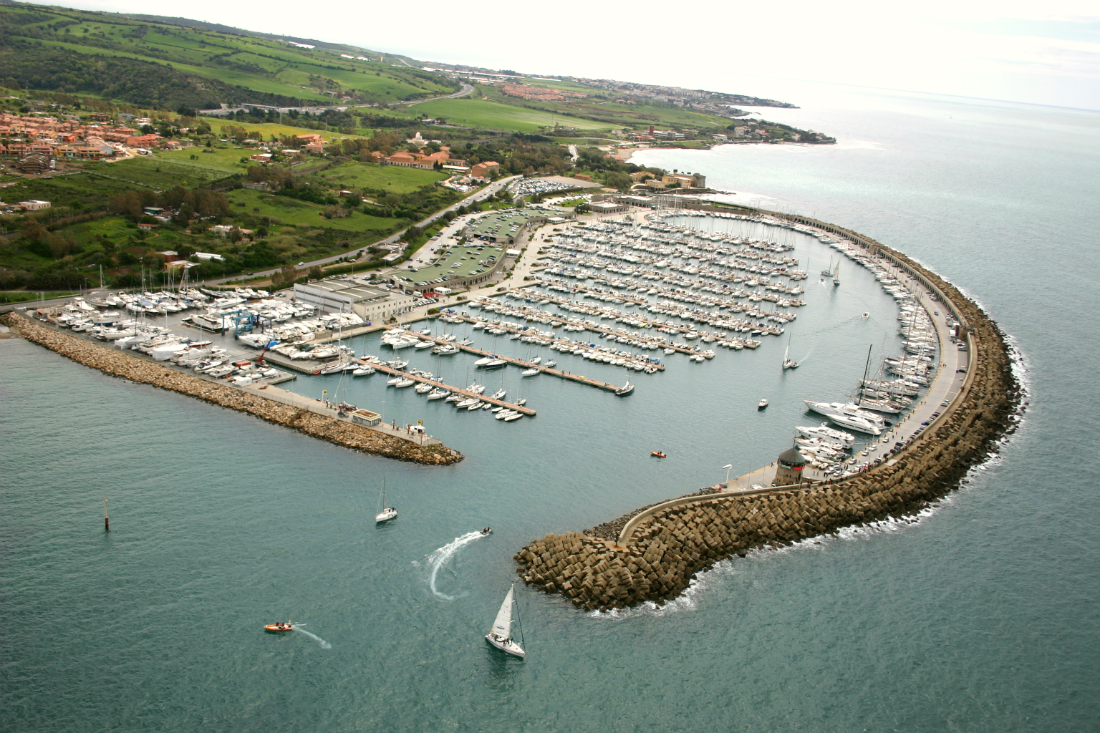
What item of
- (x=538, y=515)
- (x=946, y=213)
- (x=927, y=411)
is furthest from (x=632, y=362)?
(x=946, y=213)

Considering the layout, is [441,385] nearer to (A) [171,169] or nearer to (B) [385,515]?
(B) [385,515]

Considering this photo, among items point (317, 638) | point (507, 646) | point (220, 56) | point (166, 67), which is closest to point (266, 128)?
point (166, 67)

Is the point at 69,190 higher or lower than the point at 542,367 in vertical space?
higher

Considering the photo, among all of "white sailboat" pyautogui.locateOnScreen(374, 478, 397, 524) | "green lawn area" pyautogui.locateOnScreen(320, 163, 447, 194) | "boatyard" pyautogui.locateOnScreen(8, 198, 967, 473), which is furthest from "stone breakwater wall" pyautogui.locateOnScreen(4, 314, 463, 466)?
"green lawn area" pyautogui.locateOnScreen(320, 163, 447, 194)

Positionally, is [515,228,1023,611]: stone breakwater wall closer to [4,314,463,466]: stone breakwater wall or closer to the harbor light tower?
the harbor light tower

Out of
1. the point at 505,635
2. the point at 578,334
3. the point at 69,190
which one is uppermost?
the point at 69,190

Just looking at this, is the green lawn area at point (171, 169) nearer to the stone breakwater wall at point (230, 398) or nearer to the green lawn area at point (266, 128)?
the green lawn area at point (266, 128)

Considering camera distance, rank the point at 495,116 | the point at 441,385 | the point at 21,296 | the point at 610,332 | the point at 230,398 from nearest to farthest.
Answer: the point at 230,398 → the point at 441,385 → the point at 21,296 → the point at 610,332 → the point at 495,116

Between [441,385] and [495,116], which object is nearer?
[441,385]
